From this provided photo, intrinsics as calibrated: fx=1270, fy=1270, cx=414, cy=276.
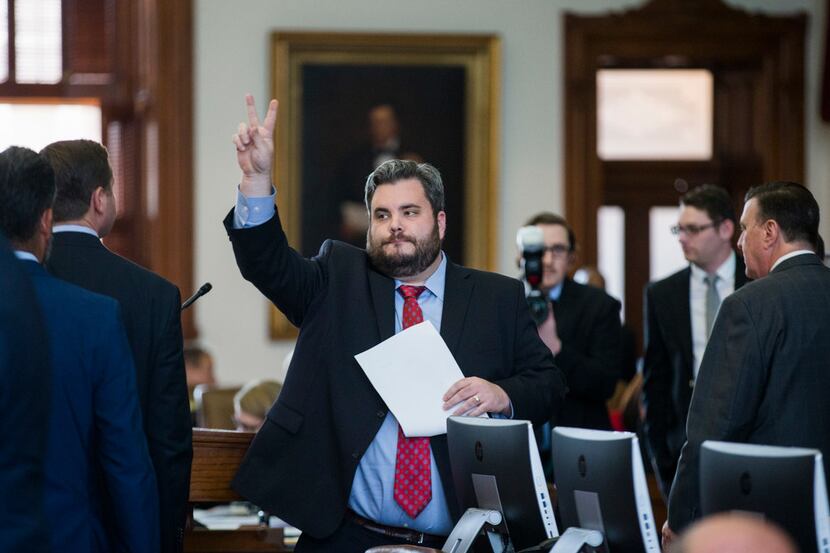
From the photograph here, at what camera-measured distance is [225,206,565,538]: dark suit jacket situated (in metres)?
3.73

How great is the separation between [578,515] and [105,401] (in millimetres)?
1212

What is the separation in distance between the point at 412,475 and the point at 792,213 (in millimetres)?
1458

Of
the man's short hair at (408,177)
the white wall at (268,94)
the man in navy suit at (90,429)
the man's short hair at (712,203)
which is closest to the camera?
the man in navy suit at (90,429)

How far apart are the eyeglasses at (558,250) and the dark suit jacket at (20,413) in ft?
11.7

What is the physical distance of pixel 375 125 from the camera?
31.5 feet

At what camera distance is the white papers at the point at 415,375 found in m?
3.77

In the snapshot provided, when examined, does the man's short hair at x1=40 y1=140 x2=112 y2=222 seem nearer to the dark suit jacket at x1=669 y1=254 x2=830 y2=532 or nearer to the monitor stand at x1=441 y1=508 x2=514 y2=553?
the monitor stand at x1=441 y1=508 x2=514 y2=553

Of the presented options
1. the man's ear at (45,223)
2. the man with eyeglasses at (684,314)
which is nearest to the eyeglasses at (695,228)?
the man with eyeglasses at (684,314)

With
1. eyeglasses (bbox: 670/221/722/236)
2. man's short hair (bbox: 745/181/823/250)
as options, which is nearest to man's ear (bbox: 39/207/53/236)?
man's short hair (bbox: 745/181/823/250)

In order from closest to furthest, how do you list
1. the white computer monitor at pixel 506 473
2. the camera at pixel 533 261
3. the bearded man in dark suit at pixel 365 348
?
the white computer monitor at pixel 506 473
the bearded man in dark suit at pixel 365 348
the camera at pixel 533 261

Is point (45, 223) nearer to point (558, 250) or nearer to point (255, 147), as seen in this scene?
point (255, 147)

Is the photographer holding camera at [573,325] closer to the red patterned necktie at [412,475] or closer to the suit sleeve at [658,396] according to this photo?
the suit sleeve at [658,396]

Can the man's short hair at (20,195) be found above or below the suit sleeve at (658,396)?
above

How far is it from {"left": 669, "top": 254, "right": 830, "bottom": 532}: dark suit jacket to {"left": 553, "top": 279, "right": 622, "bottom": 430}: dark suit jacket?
1659 millimetres
